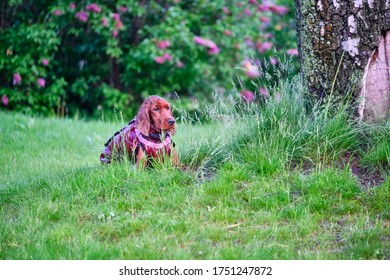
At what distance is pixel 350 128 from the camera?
5.51 m

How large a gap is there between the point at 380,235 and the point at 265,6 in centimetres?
877

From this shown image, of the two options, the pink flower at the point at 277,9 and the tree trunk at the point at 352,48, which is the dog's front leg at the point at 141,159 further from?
the pink flower at the point at 277,9

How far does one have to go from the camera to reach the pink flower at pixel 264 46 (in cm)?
1262

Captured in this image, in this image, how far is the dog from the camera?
5.52m

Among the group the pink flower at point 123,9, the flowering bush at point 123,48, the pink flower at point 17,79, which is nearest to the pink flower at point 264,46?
the flowering bush at point 123,48

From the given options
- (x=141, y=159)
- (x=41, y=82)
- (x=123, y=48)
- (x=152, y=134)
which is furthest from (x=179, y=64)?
(x=141, y=159)

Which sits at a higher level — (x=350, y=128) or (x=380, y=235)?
(x=350, y=128)

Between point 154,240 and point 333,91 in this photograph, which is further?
point 333,91

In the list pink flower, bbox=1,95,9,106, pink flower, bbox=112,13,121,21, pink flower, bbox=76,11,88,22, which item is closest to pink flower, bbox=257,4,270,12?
pink flower, bbox=112,13,121,21

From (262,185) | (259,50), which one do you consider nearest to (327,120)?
(262,185)

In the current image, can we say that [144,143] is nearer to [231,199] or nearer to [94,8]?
[231,199]

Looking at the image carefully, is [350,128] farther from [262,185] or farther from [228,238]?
[228,238]

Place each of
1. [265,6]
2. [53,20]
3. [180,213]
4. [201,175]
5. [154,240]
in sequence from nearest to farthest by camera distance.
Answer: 1. [154,240]
2. [180,213]
3. [201,175]
4. [53,20]
5. [265,6]

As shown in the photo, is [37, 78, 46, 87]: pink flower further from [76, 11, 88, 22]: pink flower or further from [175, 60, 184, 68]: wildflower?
[175, 60, 184, 68]: wildflower
